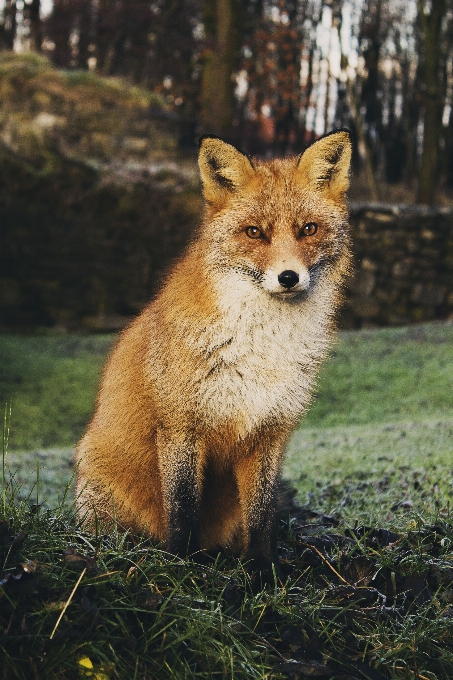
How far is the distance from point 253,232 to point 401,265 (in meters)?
12.9

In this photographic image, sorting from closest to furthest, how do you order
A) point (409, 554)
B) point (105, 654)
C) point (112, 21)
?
point (105, 654) < point (409, 554) < point (112, 21)

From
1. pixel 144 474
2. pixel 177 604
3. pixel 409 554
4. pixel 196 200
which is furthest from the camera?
pixel 196 200

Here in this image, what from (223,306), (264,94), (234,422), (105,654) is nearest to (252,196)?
(223,306)

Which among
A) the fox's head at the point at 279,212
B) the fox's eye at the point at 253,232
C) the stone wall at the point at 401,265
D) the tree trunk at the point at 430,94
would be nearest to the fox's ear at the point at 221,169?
the fox's head at the point at 279,212

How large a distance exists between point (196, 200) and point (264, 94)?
255 inches

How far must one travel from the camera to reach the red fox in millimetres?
3459

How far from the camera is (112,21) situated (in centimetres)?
1983

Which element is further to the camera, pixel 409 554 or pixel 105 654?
pixel 409 554

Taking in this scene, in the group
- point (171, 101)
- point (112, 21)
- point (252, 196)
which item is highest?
point (112, 21)

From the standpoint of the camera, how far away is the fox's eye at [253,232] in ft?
11.2

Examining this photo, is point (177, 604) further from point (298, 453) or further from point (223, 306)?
point (298, 453)

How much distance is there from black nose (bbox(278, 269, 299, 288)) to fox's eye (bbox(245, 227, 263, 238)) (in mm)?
247

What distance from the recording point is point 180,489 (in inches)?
138

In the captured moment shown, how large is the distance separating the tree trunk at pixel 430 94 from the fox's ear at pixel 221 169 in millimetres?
14632
